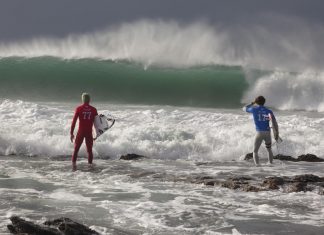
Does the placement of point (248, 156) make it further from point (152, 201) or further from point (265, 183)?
point (152, 201)

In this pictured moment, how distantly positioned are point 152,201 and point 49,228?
94.7 inches

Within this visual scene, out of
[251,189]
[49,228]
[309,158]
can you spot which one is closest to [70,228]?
[49,228]

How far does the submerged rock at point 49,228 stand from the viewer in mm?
6160

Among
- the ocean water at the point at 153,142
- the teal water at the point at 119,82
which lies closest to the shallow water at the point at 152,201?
the ocean water at the point at 153,142

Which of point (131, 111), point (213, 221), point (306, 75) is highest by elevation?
point (306, 75)

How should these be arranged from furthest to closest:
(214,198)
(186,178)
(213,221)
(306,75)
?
(306,75) < (186,178) < (214,198) < (213,221)

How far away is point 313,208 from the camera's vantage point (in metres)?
8.01

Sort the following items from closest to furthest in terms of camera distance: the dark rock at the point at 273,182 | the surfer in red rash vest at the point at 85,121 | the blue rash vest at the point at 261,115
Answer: the dark rock at the point at 273,182 < the blue rash vest at the point at 261,115 < the surfer in red rash vest at the point at 85,121

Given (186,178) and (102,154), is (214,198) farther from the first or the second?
(102,154)

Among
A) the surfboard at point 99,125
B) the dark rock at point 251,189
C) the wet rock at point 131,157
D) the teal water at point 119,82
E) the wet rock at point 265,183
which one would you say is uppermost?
the teal water at point 119,82

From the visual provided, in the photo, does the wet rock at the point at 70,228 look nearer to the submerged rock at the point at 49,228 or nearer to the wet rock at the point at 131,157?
the submerged rock at the point at 49,228

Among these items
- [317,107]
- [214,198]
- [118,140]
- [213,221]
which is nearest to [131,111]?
[118,140]

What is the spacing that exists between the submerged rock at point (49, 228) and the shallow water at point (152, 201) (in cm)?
39

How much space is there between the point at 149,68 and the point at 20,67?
6.37 meters
